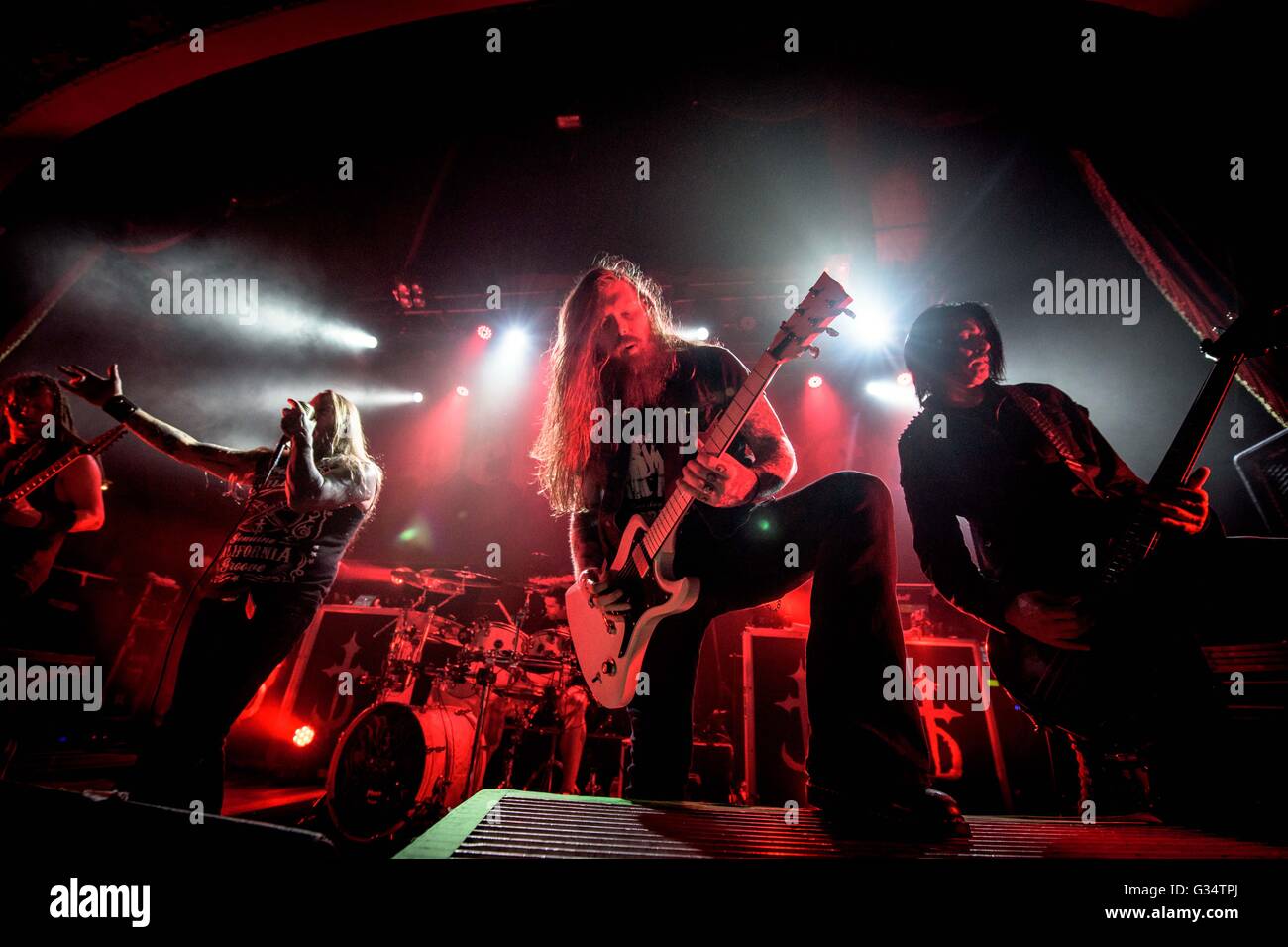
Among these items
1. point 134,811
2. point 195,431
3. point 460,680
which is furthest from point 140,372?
point 134,811

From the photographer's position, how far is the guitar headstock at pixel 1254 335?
6.23 ft

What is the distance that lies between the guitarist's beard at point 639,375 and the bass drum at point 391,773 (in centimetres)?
375

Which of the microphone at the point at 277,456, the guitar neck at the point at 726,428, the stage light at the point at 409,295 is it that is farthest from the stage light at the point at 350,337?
the guitar neck at the point at 726,428

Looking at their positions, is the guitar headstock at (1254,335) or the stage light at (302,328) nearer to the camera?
the guitar headstock at (1254,335)

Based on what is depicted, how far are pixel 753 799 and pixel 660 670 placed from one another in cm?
343

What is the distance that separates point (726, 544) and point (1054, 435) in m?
1.56

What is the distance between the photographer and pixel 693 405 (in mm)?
2477

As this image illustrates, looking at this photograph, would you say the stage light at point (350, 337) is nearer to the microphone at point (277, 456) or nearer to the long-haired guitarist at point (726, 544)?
the microphone at point (277, 456)

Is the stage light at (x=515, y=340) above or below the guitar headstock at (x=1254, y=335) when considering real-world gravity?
above

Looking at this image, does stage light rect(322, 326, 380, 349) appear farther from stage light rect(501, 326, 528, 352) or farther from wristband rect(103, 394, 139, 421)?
wristband rect(103, 394, 139, 421)

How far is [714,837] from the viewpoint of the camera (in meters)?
1.12

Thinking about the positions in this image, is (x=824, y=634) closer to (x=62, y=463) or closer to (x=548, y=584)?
(x=548, y=584)

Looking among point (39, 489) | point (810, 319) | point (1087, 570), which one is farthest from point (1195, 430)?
point (39, 489)
